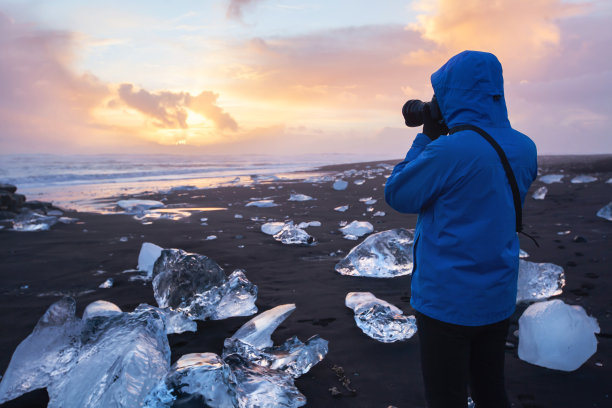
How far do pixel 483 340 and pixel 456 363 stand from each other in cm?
16

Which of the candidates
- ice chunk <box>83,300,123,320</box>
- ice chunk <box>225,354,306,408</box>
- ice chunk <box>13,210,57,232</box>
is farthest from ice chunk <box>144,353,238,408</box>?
ice chunk <box>13,210,57,232</box>

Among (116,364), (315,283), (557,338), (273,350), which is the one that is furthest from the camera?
(315,283)

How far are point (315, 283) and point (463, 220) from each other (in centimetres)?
278

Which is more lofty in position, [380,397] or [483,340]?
[483,340]

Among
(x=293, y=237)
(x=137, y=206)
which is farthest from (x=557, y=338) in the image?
(x=137, y=206)

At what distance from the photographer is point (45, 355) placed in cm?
248

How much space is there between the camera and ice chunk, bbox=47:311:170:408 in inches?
75.2

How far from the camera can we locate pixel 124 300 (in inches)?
142

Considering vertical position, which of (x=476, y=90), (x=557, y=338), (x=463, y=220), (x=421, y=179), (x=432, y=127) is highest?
(x=476, y=90)

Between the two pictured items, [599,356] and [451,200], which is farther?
[599,356]

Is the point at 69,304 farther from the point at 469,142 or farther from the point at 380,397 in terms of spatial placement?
the point at 469,142

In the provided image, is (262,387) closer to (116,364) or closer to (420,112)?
(116,364)

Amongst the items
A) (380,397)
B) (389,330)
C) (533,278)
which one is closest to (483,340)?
(380,397)

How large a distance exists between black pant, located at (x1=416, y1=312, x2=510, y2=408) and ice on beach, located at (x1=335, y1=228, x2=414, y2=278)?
2.54 metres
